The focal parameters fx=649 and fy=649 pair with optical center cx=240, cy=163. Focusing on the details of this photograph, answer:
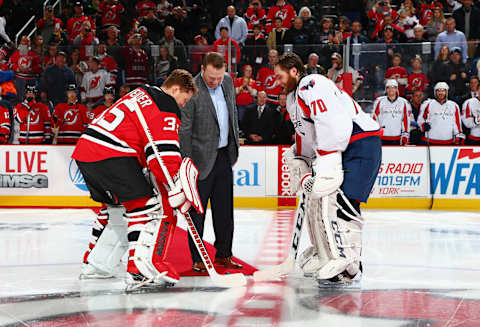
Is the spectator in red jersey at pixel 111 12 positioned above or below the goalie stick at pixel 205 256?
above

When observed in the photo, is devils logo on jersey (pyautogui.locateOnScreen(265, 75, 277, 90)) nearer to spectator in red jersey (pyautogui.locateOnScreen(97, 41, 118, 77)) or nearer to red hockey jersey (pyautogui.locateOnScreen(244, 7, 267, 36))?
spectator in red jersey (pyautogui.locateOnScreen(97, 41, 118, 77))

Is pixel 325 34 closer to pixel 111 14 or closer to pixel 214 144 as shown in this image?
pixel 111 14

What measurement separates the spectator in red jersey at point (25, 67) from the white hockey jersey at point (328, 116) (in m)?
6.19

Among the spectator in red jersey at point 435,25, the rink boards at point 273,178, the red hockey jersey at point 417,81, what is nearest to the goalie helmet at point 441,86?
the red hockey jersey at point 417,81

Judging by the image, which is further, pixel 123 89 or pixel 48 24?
pixel 48 24

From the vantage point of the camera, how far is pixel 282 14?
37.4ft

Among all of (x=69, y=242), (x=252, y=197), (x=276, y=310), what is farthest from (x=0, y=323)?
(x=252, y=197)

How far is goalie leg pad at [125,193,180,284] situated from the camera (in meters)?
3.84

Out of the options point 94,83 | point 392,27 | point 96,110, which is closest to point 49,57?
point 94,83

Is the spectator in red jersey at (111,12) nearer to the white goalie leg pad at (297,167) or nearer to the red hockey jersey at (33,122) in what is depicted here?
the red hockey jersey at (33,122)

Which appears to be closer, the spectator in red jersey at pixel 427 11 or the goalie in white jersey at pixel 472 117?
the goalie in white jersey at pixel 472 117

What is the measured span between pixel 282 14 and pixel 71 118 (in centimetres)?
433

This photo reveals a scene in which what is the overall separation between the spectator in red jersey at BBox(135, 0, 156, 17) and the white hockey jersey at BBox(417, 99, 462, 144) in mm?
5781

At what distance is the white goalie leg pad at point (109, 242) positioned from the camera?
4230 mm
